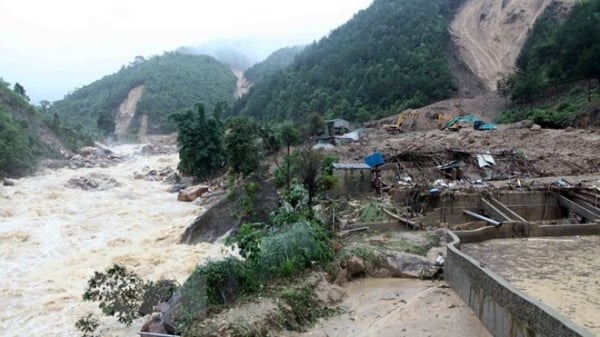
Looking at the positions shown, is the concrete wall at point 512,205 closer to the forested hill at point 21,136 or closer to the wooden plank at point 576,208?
the wooden plank at point 576,208

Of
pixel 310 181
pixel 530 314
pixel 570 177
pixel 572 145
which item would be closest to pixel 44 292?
pixel 310 181

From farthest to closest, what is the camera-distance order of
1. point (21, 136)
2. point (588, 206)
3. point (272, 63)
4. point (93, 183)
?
point (272, 63)
point (21, 136)
point (93, 183)
point (588, 206)

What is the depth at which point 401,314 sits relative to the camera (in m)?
7.35

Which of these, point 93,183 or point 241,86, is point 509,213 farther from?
point 241,86

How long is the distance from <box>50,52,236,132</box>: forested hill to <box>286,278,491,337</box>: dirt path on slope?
61510 millimetres

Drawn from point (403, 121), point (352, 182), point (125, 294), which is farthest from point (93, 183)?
point (403, 121)

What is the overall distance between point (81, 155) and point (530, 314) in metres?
39.6

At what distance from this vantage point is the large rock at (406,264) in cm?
901

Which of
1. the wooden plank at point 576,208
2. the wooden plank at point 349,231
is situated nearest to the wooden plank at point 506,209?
the wooden plank at point 576,208

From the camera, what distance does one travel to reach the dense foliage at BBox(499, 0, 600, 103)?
27.5m

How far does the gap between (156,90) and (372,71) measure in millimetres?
46094

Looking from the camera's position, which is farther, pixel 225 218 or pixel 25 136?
pixel 25 136

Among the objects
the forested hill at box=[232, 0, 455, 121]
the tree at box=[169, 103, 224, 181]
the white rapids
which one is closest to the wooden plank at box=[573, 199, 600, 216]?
the white rapids

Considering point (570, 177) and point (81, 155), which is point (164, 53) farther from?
point (570, 177)
